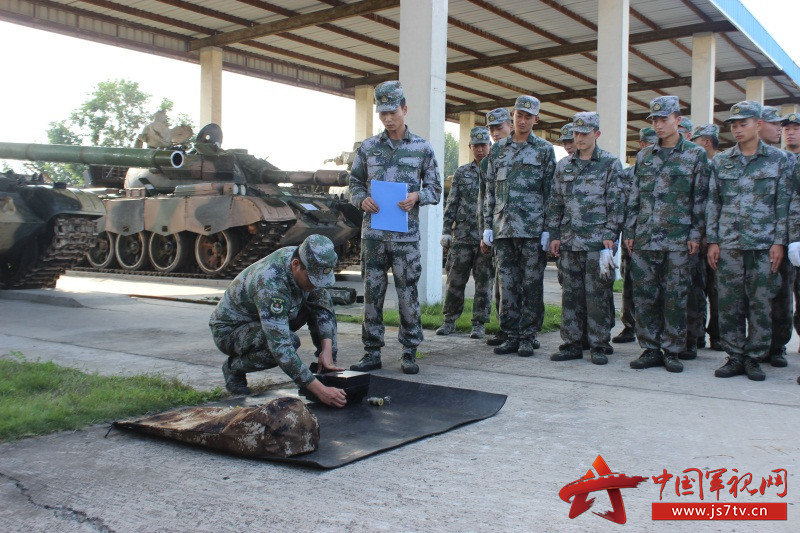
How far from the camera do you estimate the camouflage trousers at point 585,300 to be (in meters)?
6.07

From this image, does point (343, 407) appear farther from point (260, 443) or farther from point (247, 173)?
point (247, 173)

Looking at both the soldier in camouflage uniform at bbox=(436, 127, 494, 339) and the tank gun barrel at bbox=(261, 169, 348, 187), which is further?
the tank gun barrel at bbox=(261, 169, 348, 187)

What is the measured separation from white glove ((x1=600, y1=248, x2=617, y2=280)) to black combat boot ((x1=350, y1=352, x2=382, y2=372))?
1.79 metres

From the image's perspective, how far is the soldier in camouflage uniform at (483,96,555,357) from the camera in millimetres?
6375

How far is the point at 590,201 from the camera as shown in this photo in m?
6.12

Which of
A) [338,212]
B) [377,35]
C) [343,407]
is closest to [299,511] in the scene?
[343,407]

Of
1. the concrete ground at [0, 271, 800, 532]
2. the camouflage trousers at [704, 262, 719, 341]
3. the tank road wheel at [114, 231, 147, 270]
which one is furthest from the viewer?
the tank road wheel at [114, 231, 147, 270]

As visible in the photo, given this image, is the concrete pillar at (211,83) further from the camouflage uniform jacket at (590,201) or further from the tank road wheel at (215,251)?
the camouflage uniform jacket at (590,201)

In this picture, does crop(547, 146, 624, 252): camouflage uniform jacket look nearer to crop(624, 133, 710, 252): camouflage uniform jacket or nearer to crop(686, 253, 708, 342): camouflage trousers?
crop(624, 133, 710, 252): camouflage uniform jacket

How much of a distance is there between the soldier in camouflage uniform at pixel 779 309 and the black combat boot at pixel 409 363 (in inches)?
101

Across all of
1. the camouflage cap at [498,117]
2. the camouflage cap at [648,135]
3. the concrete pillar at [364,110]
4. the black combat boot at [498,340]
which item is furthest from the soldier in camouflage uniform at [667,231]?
the concrete pillar at [364,110]

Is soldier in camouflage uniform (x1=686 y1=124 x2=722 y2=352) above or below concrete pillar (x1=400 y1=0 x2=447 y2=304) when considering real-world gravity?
below

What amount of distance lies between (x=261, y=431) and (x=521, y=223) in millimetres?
3517

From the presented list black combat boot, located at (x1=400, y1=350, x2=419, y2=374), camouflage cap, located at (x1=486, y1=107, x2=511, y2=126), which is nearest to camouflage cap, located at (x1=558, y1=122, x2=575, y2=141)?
camouflage cap, located at (x1=486, y1=107, x2=511, y2=126)
